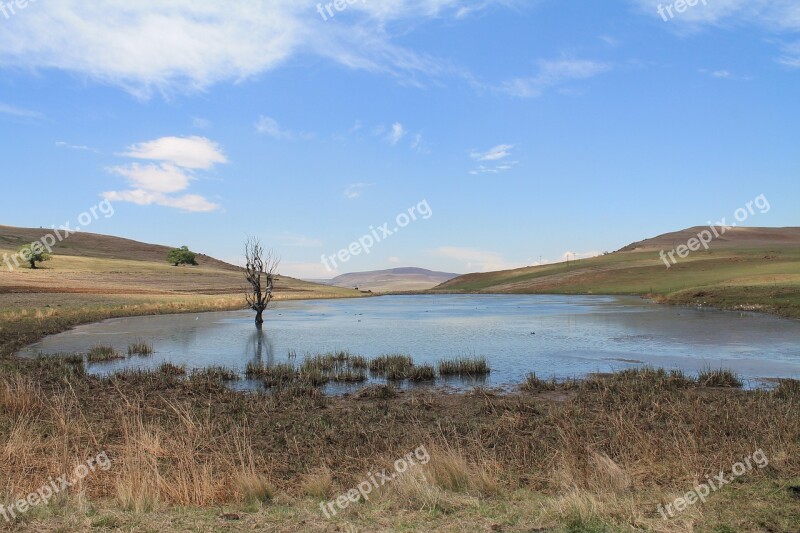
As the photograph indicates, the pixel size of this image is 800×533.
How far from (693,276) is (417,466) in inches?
4014

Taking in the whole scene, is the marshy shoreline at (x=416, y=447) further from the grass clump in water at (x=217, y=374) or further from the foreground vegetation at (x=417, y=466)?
the grass clump in water at (x=217, y=374)

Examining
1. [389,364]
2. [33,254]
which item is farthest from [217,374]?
[33,254]

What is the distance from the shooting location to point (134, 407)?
13.2m

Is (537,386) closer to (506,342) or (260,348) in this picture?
(506,342)

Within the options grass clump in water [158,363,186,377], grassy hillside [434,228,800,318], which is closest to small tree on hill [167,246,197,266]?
grassy hillside [434,228,800,318]

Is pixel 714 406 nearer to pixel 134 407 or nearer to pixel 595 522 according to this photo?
pixel 595 522

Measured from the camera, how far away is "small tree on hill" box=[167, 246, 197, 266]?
5699 inches

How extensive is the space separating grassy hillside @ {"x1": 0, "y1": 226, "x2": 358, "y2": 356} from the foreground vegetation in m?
17.4

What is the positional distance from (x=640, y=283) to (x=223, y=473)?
106318 mm

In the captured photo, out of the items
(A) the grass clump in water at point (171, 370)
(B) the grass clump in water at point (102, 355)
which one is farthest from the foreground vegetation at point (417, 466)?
(B) the grass clump in water at point (102, 355)

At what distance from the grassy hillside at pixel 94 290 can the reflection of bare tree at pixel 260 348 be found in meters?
10.3

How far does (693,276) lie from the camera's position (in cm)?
9838

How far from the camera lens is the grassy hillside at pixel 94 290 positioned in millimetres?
39875

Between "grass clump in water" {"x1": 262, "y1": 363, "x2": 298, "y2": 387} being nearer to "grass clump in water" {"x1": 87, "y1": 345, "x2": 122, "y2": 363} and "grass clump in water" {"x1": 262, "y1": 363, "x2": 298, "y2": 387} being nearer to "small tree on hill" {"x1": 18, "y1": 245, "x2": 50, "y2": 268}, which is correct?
"grass clump in water" {"x1": 87, "y1": 345, "x2": 122, "y2": 363}
